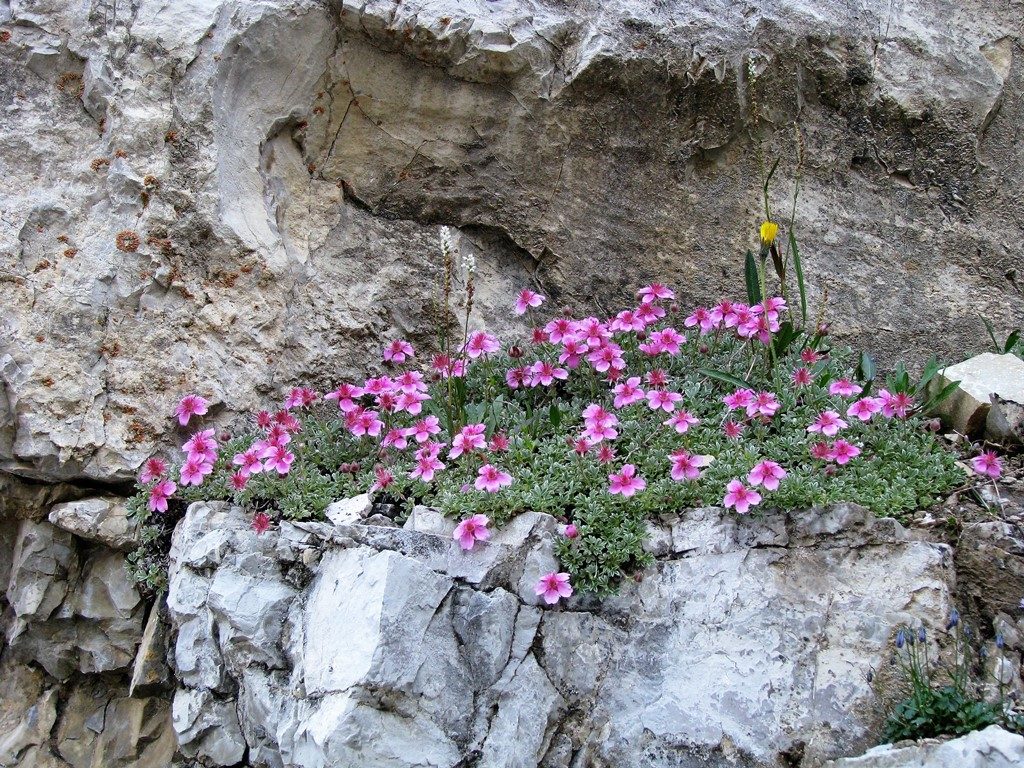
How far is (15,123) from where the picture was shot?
13.5 feet

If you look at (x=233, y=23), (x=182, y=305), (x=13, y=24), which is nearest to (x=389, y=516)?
(x=182, y=305)

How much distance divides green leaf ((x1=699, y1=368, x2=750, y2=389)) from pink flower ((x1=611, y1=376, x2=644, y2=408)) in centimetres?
32

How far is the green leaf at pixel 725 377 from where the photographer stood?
3.91 meters

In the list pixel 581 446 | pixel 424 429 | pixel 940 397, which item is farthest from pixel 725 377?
pixel 424 429

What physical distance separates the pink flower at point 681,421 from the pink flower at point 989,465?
1.04 m

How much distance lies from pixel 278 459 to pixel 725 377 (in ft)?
6.07

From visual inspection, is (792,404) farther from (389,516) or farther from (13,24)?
(13,24)

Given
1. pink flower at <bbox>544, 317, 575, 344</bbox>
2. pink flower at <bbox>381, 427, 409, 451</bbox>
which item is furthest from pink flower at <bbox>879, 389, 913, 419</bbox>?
pink flower at <bbox>381, 427, 409, 451</bbox>

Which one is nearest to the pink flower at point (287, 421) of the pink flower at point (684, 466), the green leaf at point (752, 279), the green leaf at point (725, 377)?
the pink flower at point (684, 466)

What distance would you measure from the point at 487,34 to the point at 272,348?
5.95ft

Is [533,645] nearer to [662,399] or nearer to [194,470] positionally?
[662,399]

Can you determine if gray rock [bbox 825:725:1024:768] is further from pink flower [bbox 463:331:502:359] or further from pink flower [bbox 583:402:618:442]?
pink flower [bbox 463:331:502:359]

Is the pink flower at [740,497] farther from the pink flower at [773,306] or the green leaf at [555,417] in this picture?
the pink flower at [773,306]

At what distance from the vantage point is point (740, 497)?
3.24 metres
